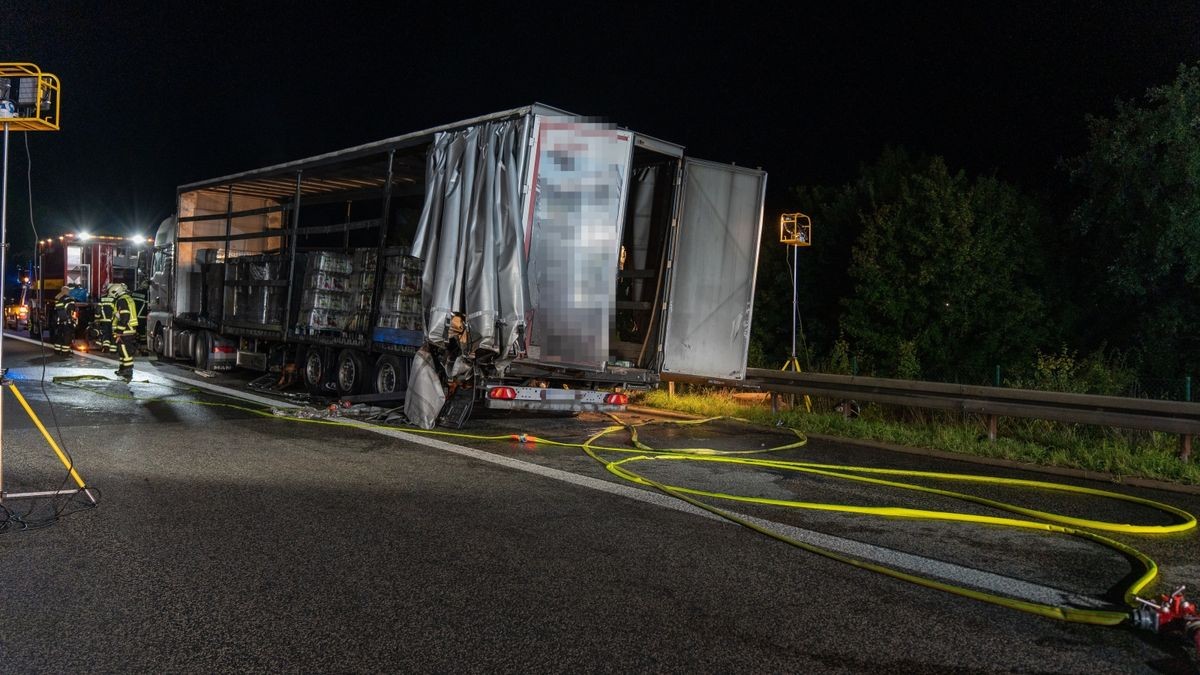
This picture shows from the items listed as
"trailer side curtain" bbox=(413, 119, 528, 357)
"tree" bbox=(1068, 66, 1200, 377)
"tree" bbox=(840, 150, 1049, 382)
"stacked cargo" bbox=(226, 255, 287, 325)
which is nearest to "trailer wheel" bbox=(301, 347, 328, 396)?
"stacked cargo" bbox=(226, 255, 287, 325)

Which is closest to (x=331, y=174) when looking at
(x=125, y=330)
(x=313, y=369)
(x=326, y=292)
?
(x=326, y=292)

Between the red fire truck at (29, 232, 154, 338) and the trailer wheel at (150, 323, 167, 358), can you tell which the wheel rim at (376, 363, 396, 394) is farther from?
the red fire truck at (29, 232, 154, 338)

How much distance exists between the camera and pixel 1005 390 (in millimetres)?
9516

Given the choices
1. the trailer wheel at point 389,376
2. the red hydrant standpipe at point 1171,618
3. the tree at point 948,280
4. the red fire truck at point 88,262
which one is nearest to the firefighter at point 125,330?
the trailer wheel at point 389,376

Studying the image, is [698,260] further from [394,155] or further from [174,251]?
[174,251]

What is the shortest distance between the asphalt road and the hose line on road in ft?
0.38

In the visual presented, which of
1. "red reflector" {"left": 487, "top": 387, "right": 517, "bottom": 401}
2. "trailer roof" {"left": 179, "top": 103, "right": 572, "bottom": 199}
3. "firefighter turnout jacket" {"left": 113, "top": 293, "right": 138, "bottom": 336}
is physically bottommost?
"red reflector" {"left": 487, "top": 387, "right": 517, "bottom": 401}

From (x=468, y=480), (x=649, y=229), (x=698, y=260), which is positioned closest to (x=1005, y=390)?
(x=698, y=260)

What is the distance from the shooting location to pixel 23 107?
596 centimetres

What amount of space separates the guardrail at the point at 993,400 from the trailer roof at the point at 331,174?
12.9ft

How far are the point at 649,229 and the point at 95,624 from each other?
844cm

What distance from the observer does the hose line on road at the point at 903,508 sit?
179 inches

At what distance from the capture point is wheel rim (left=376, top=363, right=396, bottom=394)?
39.5ft

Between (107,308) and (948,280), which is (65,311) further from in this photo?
(948,280)
